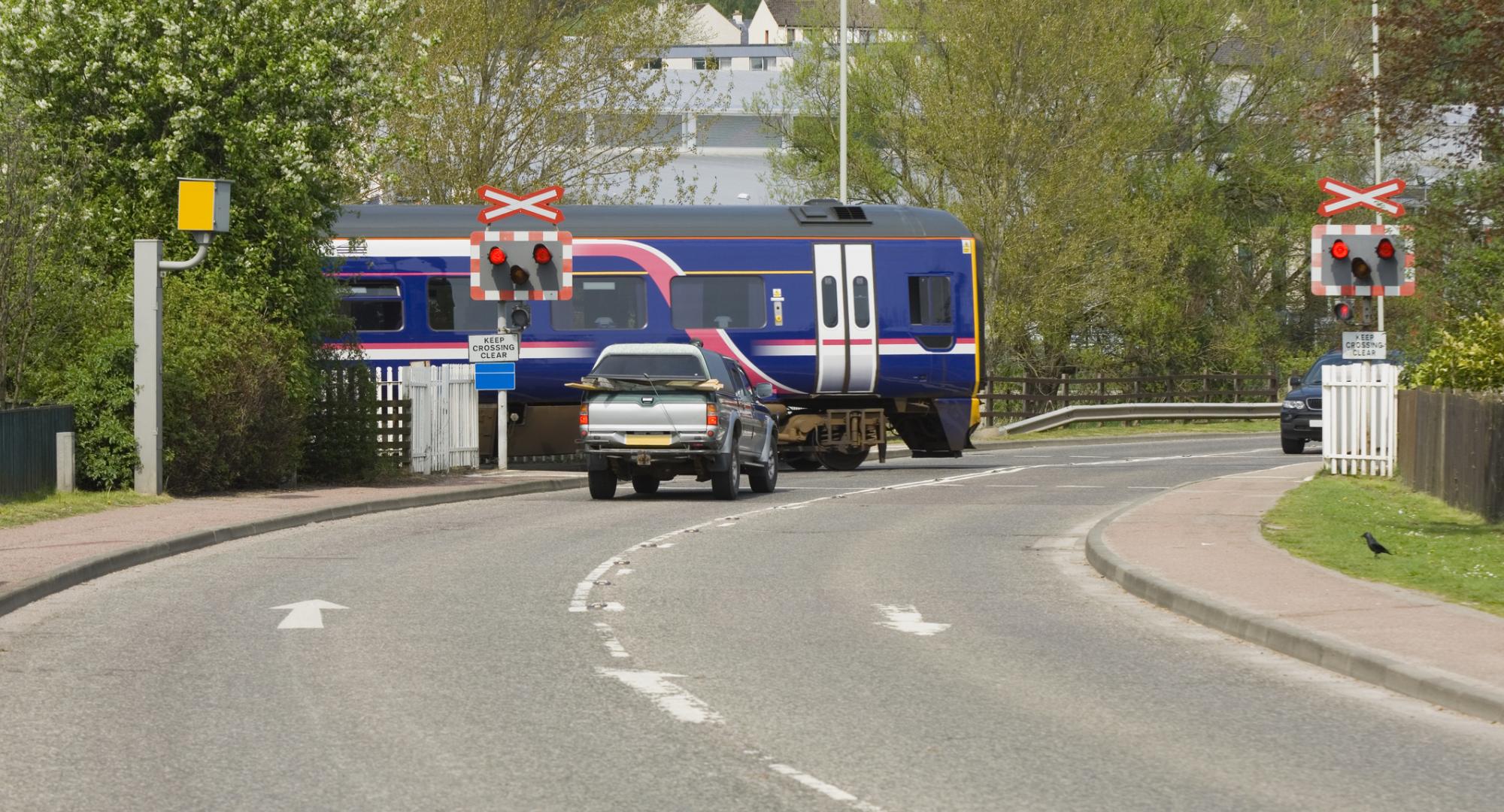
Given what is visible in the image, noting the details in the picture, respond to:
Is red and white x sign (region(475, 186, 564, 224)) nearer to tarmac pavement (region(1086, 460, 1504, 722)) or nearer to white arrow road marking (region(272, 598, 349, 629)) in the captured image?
tarmac pavement (region(1086, 460, 1504, 722))

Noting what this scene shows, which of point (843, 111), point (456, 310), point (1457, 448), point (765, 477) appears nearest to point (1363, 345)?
point (1457, 448)

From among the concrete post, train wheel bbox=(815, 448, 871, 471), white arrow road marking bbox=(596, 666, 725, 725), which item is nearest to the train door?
train wheel bbox=(815, 448, 871, 471)

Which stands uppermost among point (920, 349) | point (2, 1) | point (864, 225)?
point (2, 1)

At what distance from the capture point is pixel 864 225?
3177cm

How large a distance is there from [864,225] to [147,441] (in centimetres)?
1330

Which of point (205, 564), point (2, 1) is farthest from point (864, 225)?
point (205, 564)

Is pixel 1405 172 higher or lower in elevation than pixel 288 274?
higher

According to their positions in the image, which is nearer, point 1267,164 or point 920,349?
point 920,349

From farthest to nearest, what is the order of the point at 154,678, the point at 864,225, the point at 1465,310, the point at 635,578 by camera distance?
1. the point at 864,225
2. the point at 1465,310
3. the point at 635,578
4. the point at 154,678

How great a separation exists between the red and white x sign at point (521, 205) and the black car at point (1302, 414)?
1459 centimetres

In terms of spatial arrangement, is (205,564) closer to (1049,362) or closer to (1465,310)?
(1465,310)

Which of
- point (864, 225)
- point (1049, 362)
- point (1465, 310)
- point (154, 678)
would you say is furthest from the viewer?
point (1049, 362)

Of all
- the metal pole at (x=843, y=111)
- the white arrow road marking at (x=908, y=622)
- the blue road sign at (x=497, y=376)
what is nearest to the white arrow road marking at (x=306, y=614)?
the white arrow road marking at (x=908, y=622)

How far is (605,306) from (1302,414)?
13.5 meters
